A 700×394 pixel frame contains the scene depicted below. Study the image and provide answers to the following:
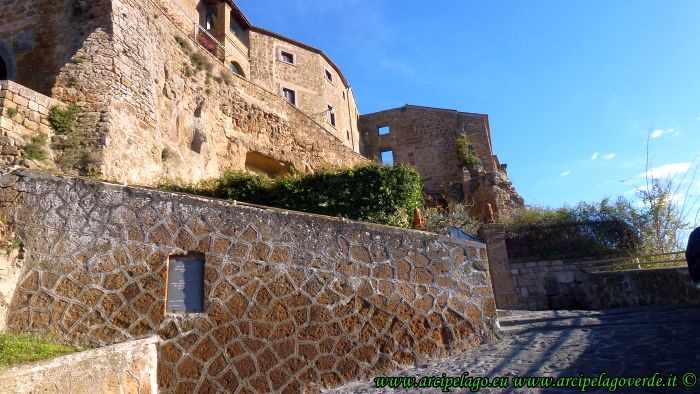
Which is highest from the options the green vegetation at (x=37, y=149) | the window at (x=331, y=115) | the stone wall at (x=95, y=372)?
the window at (x=331, y=115)

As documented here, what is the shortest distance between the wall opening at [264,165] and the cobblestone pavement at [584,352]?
11265 millimetres

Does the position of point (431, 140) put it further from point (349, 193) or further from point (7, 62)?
point (7, 62)

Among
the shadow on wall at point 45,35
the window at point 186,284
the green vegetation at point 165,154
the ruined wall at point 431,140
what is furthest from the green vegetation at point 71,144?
the ruined wall at point 431,140

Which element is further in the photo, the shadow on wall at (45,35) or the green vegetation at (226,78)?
the green vegetation at (226,78)

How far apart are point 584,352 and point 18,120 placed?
9611 mm

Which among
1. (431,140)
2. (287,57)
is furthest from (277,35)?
(431,140)

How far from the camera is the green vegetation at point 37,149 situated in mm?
8672

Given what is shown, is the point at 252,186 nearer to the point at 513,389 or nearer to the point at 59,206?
the point at 59,206

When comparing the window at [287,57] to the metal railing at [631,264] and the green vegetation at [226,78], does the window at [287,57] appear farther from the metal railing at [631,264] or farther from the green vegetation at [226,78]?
the metal railing at [631,264]

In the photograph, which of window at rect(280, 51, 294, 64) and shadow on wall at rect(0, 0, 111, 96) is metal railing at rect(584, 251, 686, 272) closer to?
shadow on wall at rect(0, 0, 111, 96)

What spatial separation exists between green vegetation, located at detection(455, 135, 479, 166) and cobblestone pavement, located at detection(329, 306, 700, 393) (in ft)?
60.7

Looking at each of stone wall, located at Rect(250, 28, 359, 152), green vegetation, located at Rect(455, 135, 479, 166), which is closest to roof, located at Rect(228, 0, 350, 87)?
stone wall, located at Rect(250, 28, 359, 152)

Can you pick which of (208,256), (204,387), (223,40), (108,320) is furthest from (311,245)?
(223,40)

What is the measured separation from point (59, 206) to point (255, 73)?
63.7 ft
